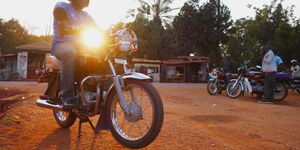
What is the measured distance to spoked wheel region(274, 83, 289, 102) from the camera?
30.6ft

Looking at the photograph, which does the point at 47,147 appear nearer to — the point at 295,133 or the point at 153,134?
the point at 153,134

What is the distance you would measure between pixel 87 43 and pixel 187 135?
1.82 m

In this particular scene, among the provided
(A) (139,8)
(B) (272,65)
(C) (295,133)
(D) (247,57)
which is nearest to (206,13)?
(D) (247,57)

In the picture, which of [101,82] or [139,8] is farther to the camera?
[139,8]

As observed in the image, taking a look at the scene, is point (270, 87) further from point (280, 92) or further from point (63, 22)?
point (63, 22)

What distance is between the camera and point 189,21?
3600 centimetres

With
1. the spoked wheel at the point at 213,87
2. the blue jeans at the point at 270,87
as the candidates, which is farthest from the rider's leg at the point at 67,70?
the spoked wheel at the point at 213,87

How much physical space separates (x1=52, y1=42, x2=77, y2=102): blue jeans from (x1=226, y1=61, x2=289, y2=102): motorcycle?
8.18m

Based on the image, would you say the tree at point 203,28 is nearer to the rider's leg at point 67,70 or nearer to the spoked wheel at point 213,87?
the spoked wheel at point 213,87

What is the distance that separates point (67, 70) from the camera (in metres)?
3.23

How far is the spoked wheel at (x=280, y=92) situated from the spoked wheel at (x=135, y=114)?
7985mm

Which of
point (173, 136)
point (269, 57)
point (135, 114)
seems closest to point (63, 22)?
point (135, 114)

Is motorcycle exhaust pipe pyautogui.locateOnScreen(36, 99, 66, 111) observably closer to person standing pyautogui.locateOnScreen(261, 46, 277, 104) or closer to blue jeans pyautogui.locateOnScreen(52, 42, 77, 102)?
blue jeans pyautogui.locateOnScreen(52, 42, 77, 102)

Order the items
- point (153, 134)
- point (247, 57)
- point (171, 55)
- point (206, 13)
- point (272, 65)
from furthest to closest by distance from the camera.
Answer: point (171, 55), point (206, 13), point (247, 57), point (272, 65), point (153, 134)
